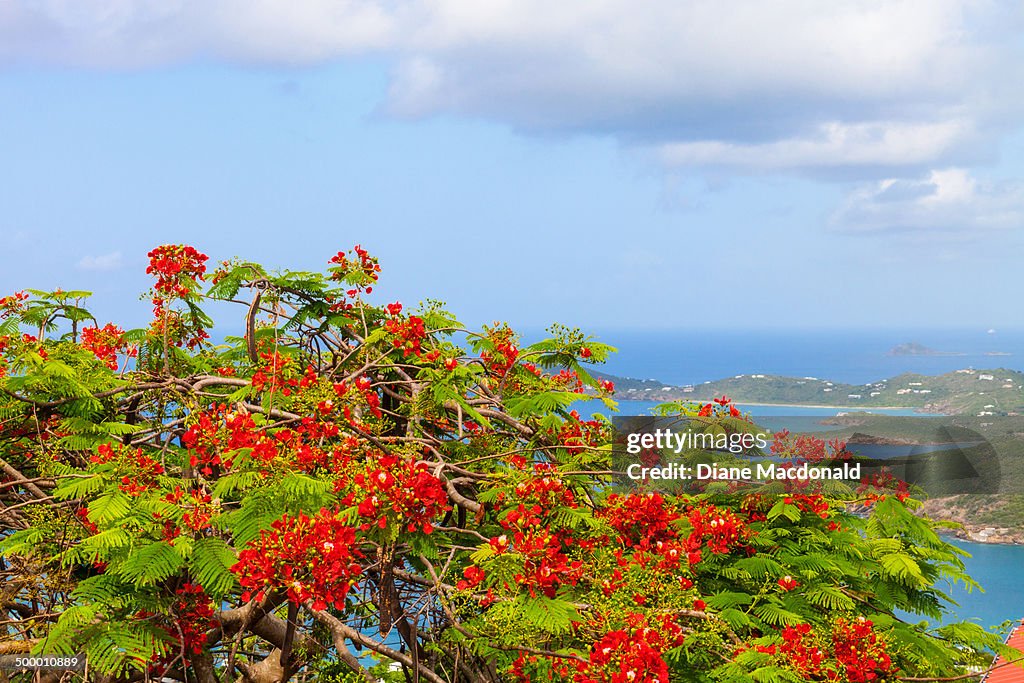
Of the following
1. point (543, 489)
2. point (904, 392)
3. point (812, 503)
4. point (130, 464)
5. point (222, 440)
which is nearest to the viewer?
point (222, 440)

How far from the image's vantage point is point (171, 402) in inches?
242

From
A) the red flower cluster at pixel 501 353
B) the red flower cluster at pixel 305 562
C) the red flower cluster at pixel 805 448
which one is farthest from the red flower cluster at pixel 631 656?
the red flower cluster at pixel 501 353

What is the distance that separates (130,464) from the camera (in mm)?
5016

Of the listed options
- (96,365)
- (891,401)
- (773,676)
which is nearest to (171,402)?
(96,365)

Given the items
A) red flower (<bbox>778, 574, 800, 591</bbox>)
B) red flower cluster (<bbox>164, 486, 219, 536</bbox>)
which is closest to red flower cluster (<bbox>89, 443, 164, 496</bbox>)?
red flower cluster (<bbox>164, 486, 219, 536</bbox>)

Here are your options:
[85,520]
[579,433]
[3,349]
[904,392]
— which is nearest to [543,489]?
[579,433]

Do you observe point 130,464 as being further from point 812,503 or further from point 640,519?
point 812,503

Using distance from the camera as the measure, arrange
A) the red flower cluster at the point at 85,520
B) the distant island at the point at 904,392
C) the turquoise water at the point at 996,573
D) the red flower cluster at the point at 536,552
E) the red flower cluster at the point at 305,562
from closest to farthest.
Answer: the red flower cluster at the point at 305,562, the red flower cluster at the point at 536,552, the red flower cluster at the point at 85,520, the turquoise water at the point at 996,573, the distant island at the point at 904,392

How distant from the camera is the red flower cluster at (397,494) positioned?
172 inches

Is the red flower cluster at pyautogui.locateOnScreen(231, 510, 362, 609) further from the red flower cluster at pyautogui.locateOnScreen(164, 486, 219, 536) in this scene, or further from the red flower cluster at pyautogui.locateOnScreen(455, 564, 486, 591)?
the red flower cluster at pyautogui.locateOnScreen(455, 564, 486, 591)

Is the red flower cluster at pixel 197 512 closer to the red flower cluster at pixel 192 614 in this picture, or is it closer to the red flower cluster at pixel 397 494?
the red flower cluster at pixel 192 614

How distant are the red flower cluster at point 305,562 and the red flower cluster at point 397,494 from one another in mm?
337

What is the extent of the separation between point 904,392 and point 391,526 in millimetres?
55969

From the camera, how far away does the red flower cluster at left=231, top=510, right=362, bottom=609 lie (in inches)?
155
